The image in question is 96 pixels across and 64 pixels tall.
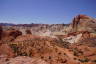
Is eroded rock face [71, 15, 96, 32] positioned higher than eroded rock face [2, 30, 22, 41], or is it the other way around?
eroded rock face [71, 15, 96, 32]

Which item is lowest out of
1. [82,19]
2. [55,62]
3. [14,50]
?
[55,62]

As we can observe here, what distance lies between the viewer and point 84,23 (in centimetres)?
3484

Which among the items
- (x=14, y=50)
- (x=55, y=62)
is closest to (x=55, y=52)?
(x=55, y=62)

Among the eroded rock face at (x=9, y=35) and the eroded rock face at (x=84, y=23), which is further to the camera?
the eroded rock face at (x=84, y=23)

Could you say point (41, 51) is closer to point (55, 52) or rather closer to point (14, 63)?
point (55, 52)

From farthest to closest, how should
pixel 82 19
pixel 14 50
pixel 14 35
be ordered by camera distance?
pixel 82 19
pixel 14 35
pixel 14 50

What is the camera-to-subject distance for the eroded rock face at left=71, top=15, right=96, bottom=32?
→ 3370cm

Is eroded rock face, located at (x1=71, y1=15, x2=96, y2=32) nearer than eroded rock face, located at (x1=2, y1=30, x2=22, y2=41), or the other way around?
eroded rock face, located at (x1=2, y1=30, x2=22, y2=41)

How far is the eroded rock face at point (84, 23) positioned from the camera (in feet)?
111

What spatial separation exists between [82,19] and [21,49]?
25799mm

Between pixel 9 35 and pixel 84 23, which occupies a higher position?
pixel 84 23

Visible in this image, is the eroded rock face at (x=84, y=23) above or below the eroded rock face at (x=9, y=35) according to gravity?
above

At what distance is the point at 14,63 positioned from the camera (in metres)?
9.27

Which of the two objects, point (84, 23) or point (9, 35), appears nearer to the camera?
point (9, 35)
